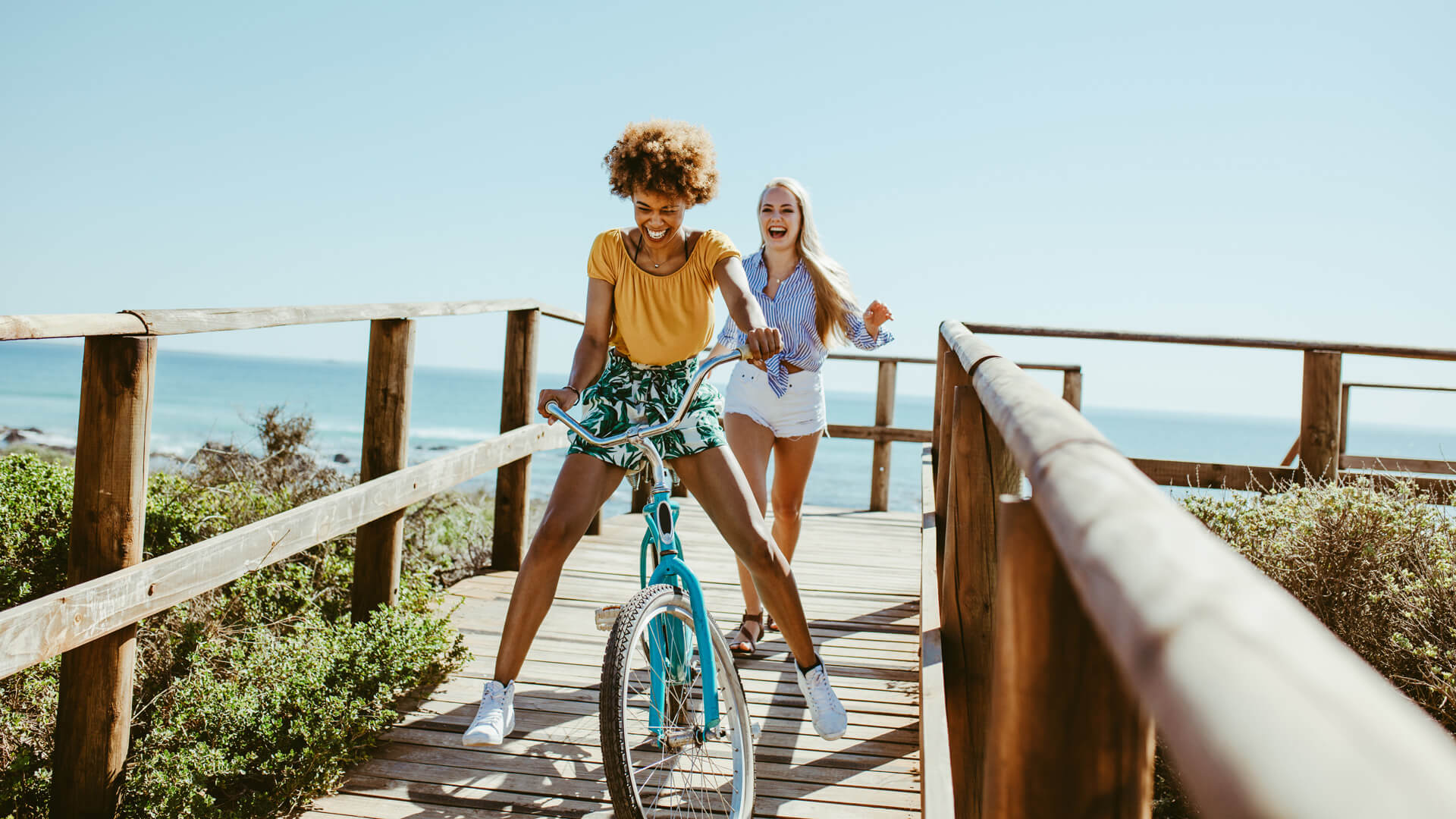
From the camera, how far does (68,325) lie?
2150 mm

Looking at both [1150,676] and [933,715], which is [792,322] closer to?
[933,715]

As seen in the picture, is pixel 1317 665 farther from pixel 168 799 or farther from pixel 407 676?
pixel 407 676

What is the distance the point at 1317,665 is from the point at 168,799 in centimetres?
280

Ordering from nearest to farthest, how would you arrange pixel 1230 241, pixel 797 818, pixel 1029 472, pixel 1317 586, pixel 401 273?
pixel 1029 472 < pixel 797 818 < pixel 1317 586 < pixel 401 273 < pixel 1230 241

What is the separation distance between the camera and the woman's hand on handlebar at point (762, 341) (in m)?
2.40

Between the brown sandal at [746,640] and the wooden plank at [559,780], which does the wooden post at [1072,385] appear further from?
the wooden plank at [559,780]

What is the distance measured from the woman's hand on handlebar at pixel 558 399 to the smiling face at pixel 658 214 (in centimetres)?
50

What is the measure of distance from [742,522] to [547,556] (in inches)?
20.5

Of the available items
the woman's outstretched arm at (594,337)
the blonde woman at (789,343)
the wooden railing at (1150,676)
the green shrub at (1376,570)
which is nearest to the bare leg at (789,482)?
the blonde woman at (789,343)

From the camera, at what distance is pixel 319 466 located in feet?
23.6

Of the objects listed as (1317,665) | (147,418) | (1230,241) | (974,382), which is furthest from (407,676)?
(1230,241)

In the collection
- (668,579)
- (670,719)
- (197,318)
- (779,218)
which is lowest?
(670,719)

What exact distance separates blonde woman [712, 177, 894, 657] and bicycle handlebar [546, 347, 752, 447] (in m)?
1.21

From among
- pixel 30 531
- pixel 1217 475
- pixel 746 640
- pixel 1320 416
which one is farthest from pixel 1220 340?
pixel 30 531
